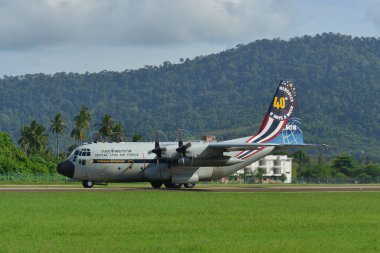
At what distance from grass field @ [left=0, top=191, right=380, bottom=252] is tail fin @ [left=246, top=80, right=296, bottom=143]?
1130 inches

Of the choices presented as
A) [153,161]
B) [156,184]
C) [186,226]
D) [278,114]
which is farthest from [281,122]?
[186,226]

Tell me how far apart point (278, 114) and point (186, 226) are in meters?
46.4

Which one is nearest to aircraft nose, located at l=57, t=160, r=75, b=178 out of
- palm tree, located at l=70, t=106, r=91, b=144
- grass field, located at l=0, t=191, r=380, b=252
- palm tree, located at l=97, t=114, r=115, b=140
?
grass field, located at l=0, t=191, r=380, b=252

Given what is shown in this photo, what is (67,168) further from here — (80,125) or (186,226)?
(80,125)

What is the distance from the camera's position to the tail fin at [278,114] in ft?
249

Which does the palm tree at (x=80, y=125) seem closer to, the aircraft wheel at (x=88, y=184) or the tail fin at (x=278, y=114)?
the tail fin at (x=278, y=114)

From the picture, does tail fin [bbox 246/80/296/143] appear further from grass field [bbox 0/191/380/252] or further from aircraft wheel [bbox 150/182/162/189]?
grass field [bbox 0/191/380/252]

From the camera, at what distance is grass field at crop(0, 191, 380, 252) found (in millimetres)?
24781

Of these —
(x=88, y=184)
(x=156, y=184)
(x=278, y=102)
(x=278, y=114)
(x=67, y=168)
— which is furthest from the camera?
(x=278, y=102)

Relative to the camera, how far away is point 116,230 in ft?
96.2

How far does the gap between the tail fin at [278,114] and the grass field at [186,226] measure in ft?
94.2

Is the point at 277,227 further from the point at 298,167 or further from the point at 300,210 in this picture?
the point at 298,167

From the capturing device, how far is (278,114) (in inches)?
3014

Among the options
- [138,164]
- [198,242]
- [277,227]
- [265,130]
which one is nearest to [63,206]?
[277,227]
